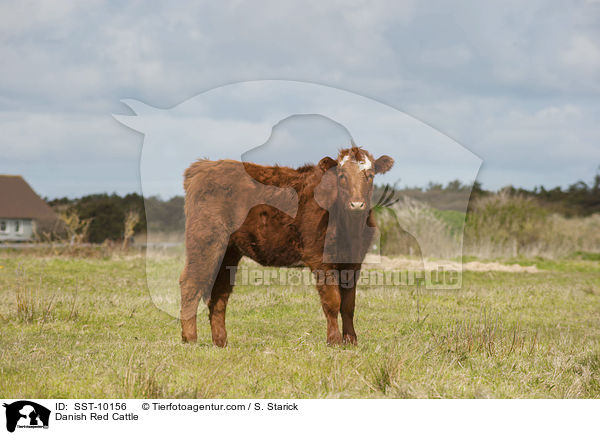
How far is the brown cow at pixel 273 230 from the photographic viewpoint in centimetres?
734

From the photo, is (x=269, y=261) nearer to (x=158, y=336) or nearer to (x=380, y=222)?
(x=158, y=336)

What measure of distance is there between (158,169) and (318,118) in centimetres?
211

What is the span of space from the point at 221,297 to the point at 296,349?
1435 mm

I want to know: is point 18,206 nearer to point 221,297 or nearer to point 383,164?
point 221,297

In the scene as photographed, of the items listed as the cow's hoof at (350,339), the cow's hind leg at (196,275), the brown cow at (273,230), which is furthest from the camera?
the cow's hind leg at (196,275)

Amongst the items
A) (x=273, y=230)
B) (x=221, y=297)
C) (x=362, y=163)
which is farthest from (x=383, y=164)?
(x=221, y=297)

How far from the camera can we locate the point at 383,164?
728 cm

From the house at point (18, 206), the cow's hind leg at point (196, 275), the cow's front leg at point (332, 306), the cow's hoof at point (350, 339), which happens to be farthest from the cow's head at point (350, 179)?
the house at point (18, 206)

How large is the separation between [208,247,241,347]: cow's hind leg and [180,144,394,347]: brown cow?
13 mm
